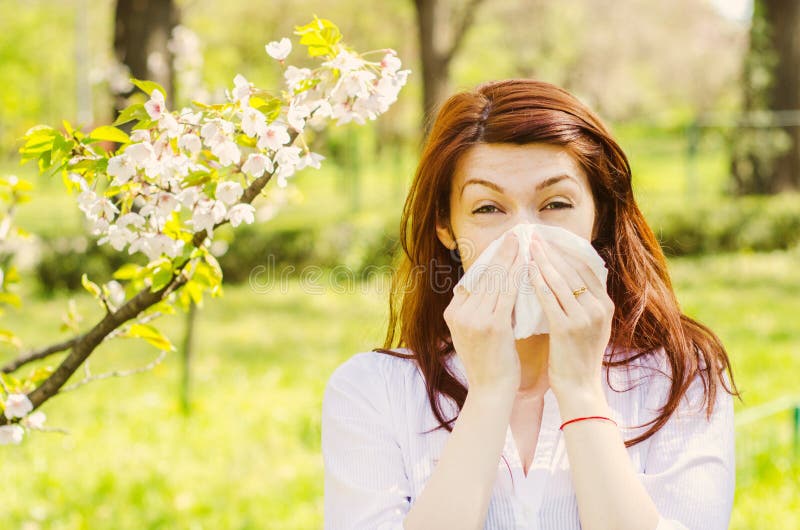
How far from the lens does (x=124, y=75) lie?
19.2 feet

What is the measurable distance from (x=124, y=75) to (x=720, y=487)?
5.06 metres

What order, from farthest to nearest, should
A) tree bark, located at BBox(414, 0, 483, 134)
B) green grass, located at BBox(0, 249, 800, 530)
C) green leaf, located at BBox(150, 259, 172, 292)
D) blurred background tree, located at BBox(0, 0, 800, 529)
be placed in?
tree bark, located at BBox(414, 0, 483, 134) → blurred background tree, located at BBox(0, 0, 800, 529) → green grass, located at BBox(0, 249, 800, 530) → green leaf, located at BBox(150, 259, 172, 292)

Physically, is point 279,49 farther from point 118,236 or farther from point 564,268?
point 564,268

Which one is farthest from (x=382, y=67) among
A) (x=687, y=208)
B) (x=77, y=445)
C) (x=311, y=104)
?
(x=687, y=208)

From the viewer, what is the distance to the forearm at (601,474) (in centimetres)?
163

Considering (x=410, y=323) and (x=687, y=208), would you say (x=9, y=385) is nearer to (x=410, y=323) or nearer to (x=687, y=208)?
(x=410, y=323)

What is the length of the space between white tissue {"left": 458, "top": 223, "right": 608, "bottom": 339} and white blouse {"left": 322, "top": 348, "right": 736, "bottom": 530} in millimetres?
281

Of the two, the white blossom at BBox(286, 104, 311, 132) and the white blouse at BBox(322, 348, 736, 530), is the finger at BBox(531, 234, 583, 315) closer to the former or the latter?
the white blouse at BBox(322, 348, 736, 530)

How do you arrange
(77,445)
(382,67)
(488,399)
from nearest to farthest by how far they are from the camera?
(488,399) → (382,67) → (77,445)

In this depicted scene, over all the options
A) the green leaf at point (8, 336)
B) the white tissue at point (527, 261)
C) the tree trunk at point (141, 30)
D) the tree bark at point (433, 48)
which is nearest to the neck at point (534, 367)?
the white tissue at point (527, 261)

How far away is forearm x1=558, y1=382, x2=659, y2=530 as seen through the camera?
1628mm

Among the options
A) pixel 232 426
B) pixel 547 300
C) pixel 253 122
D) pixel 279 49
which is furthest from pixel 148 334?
pixel 232 426

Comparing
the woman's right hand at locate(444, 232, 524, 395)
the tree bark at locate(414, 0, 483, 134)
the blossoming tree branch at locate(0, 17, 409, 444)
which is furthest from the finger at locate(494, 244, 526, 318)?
the tree bark at locate(414, 0, 483, 134)

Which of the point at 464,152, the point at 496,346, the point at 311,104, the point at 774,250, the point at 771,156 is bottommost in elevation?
the point at 774,250
